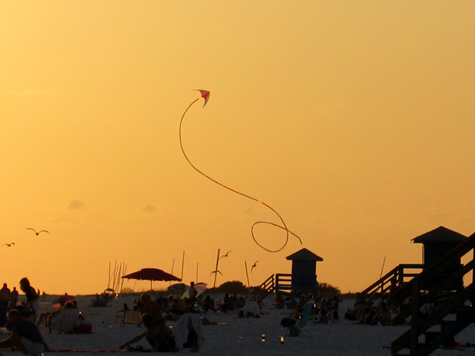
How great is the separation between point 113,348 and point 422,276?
7240 millimetres

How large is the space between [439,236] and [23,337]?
2034cm

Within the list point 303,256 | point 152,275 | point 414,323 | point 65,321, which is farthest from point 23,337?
point 303,256

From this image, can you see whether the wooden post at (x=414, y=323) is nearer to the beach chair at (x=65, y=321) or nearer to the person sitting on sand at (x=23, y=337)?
the person sitting on sand at (x=23, y=337)

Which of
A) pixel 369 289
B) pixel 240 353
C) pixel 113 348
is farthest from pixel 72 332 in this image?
pixel 369 289

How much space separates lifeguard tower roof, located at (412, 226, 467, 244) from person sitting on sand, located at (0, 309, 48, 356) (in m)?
20.0

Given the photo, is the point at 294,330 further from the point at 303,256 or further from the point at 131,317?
the point at 303,256

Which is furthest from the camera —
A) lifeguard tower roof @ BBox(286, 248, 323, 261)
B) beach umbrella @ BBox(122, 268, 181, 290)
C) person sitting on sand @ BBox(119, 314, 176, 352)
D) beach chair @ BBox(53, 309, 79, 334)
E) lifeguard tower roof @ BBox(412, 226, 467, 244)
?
lifeguard tower roof @ BBox(286, 248, 323, 261)

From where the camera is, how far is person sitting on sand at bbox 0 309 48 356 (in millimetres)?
18375

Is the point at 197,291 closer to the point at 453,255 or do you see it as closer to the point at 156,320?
the point at 156,320

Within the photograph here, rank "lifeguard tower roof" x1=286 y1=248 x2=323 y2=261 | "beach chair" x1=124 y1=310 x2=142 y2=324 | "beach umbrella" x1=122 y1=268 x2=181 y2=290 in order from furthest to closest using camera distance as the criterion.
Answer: "lifeguard tower roof" x1=286 y1=248 x2=323 y2=261
"beach umbrella" x1=122 y1=268 x2=181 y2=290
"beach chair" x1=124 y1=310 x2=142 y2=324

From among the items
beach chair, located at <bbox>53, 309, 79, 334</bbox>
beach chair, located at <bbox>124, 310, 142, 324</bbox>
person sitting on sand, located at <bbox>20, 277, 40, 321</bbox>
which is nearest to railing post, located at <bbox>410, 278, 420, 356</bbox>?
person sitting on sand, located at <bbox>20, 277, 40, 321</bbox>

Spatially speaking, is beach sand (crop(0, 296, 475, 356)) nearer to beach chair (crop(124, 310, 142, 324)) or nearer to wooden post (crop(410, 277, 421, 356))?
beach chair (crop(124, 310, 142, 324))

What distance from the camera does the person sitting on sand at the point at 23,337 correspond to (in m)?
18.4

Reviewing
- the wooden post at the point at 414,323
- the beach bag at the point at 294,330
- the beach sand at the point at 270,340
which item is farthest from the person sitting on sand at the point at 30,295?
the wooden post at the point at 414,323
